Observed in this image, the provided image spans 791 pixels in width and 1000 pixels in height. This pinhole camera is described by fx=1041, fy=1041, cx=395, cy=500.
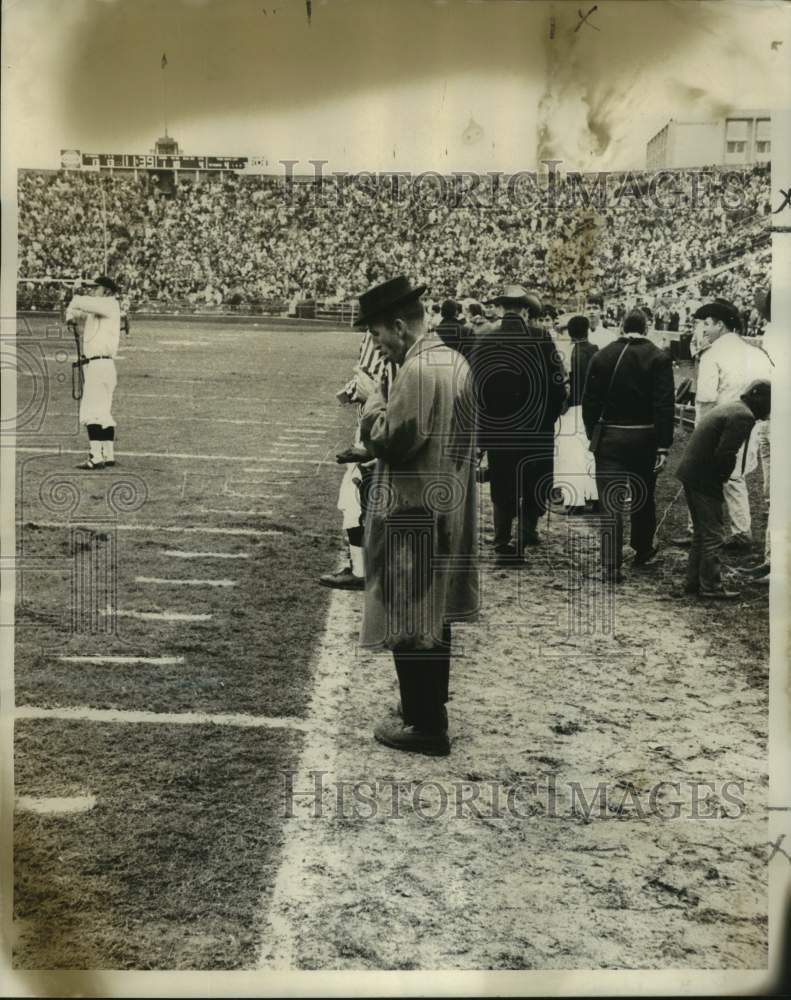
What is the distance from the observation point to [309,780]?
2.93m

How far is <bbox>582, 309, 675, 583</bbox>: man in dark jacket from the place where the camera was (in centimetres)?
305

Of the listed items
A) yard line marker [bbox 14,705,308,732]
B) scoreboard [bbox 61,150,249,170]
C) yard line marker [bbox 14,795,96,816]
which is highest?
scoreboard [bbox 61,150,249,170]

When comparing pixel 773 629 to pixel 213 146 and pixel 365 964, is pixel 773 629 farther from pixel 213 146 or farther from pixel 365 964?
pixel 213 146

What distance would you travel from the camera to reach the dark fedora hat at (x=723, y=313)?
9.95 ft

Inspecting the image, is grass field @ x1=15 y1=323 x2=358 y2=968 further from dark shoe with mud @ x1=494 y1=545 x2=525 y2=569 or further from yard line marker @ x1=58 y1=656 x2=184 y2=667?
dark shoe with mud @ x1=494 y1=545 x2=525 y2=569

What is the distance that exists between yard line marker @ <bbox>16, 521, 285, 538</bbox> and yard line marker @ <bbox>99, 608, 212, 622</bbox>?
9.4 inches

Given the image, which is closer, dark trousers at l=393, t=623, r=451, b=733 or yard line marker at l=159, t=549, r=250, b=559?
dark trousers at l=393, t=623, r=451, b=733

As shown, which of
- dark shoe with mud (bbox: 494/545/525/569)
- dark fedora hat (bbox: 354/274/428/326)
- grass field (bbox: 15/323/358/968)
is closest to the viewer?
dark fedora hat (bbox: 354/274/428/326)

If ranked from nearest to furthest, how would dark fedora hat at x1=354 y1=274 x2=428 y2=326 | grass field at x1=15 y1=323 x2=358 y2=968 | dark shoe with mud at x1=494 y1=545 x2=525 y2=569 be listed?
dark fedora hat at x1=354 y1=274 x2=428 y2=326, grass field at x1=15 y1=323 x2=358 y2=968, dark shoe with mud at x1=494 y1=545 x2=525 y2=569

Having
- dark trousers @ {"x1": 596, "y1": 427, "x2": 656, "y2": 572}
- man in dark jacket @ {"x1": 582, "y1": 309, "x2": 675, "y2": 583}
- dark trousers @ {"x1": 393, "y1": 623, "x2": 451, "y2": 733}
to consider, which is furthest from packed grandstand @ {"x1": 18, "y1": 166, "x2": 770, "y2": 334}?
dark trousers @ {"x1": 393, "y1": 623, "x2": 451, "y2": 733}

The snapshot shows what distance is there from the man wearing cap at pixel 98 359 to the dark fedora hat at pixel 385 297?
2.60 feet

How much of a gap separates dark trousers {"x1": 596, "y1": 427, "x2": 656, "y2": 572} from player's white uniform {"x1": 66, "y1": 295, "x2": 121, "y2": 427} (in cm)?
146

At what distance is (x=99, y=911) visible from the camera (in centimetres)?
290

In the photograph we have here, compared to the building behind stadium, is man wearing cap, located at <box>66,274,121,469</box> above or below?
below
